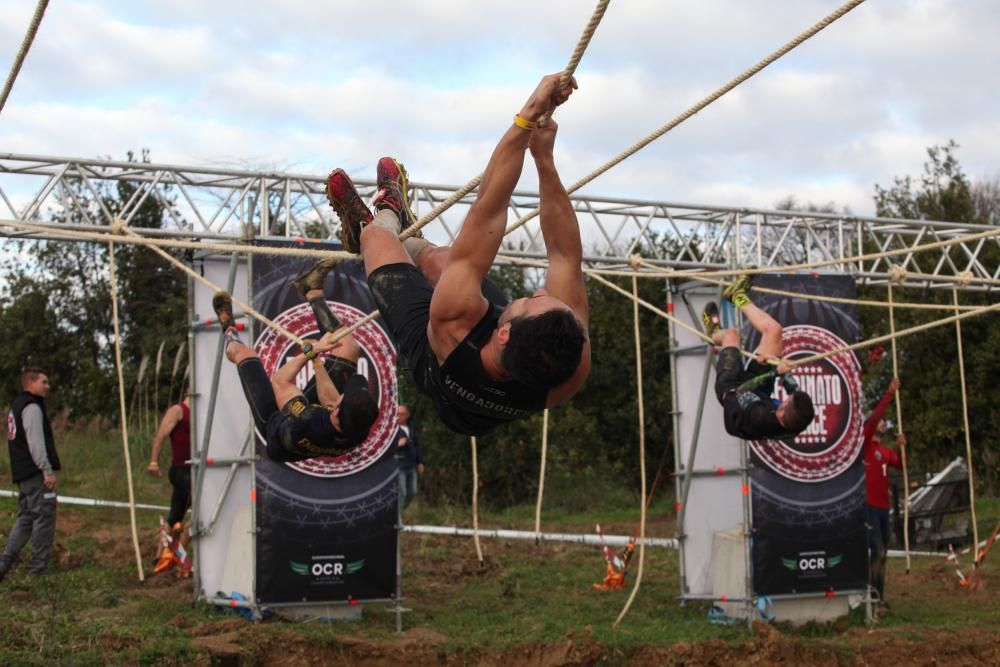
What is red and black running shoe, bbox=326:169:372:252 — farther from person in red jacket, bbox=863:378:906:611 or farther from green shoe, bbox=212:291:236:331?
person in red jacket, bbox=863:378:906:611

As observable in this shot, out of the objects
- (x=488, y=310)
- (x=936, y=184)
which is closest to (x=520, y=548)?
(x=488, y=310)

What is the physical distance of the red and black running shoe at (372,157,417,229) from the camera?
17.1 ft

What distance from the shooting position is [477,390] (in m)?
4.57

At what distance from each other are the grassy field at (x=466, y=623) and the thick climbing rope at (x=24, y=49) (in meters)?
4.41

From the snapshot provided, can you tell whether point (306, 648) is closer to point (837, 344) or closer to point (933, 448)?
point (837, 344)

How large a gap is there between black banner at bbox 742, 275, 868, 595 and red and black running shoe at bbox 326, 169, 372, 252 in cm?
617

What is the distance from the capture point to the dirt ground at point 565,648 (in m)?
8.88

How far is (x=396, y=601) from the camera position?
395 inches

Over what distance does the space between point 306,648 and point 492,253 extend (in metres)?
5.45

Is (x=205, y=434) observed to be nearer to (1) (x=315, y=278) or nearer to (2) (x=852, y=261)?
(1) (x=315, y=278)

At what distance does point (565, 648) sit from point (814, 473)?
122 inches

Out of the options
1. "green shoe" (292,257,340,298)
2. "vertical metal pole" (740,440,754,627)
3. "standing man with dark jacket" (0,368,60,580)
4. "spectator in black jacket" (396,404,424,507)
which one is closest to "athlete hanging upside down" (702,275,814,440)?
"vertical metal pole" (740,440,754,627)

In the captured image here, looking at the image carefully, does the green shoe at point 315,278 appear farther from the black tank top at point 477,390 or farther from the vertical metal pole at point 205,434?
the black tank top at point 477,390

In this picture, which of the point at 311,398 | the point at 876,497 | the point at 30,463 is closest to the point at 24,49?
the point at 311,398
